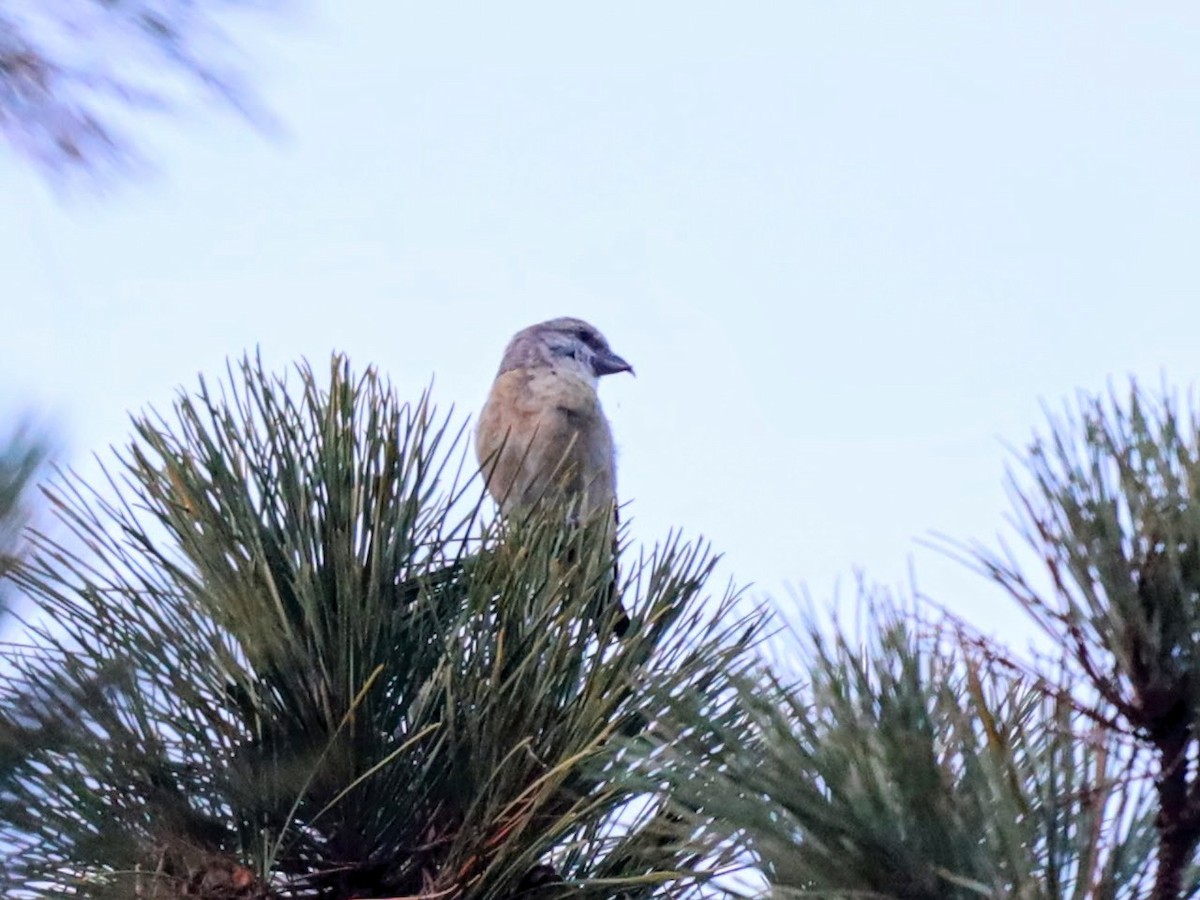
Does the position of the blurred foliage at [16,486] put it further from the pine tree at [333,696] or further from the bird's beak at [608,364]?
the bird's beak at [608,364]

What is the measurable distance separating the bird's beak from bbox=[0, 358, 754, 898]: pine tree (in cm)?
348

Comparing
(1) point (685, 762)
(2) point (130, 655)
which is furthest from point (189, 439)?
(1) point (685, 762)

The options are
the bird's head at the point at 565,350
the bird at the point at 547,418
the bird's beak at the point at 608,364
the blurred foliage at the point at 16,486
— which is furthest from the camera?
the bird's beak at the point at 608,364

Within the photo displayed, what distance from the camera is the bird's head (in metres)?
5.08

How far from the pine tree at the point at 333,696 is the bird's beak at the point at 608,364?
348 centimetres

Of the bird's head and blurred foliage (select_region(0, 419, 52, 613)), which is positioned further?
the bird's head

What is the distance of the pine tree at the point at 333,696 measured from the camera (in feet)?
5.40

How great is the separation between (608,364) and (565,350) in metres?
0.26

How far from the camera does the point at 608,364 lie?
5516 millimetres

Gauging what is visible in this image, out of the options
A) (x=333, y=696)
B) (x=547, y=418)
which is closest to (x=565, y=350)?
(x=547, y=418)

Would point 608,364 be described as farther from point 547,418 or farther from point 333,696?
point 333,696

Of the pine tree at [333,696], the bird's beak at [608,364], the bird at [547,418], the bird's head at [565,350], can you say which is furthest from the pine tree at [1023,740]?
the bird's beak at [608,364]

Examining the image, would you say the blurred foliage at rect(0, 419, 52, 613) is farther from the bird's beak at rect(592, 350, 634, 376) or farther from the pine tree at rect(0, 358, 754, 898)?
the bird's beak at rect(592, 350, 634, 376)

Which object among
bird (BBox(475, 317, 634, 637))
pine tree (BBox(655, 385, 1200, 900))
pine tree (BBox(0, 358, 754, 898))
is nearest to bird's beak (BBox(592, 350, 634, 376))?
bird (BBox(475, 317, 634, 637))
